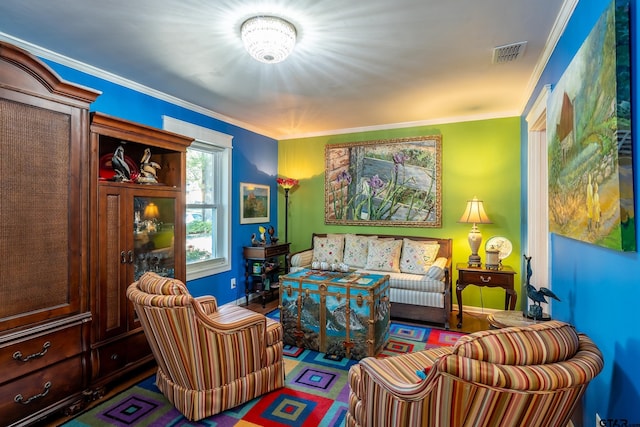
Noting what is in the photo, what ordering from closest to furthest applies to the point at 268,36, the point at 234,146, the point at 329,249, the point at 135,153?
the point at 268,36, the point at 135,153, the point at 234,146, the point at 329,249

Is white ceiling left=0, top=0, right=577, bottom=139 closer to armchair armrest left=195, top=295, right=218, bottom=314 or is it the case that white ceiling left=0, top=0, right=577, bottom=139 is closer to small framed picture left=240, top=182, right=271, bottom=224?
small framed picture left=240, top=182, right=271, bottom=224

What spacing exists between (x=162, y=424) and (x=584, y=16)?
3.32m

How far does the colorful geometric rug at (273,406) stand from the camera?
80.3 inches

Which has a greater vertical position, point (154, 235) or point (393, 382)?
point (154, 235)

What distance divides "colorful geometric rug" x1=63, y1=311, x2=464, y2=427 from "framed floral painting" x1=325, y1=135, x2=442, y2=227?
7.86ft

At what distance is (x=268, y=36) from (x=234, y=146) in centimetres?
250

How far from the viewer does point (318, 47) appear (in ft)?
8.16

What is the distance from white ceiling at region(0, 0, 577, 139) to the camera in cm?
201

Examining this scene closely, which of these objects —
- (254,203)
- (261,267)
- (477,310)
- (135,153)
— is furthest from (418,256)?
(135,153)

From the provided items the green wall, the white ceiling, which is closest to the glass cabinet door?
the white ceiling

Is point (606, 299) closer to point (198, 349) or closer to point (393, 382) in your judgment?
point (393, 382)

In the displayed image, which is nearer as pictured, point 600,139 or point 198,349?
point 600,139

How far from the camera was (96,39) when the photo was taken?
92.4 inches

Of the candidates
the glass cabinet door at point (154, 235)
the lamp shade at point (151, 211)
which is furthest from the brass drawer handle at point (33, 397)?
the lamp shade at point (151, 211)
